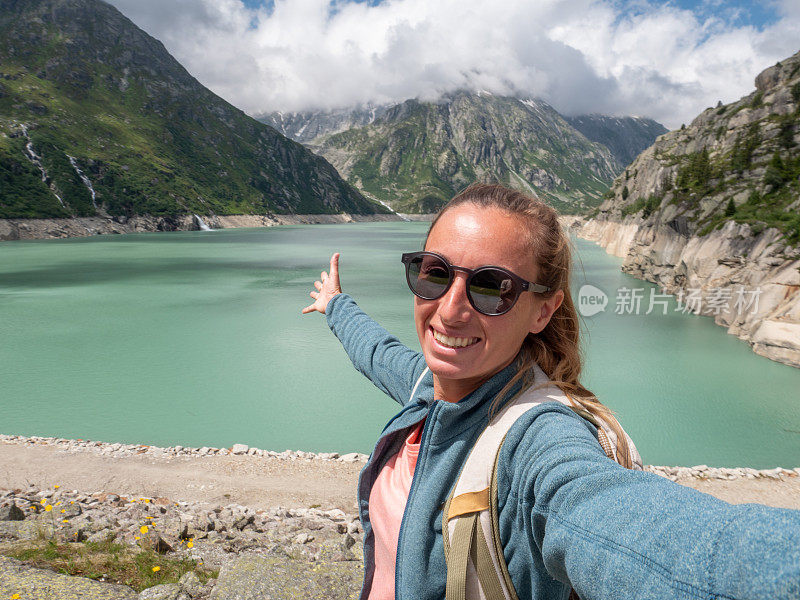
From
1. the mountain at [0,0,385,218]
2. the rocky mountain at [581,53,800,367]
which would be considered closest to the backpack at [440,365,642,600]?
the rocky mountain at [581,53,800,367]

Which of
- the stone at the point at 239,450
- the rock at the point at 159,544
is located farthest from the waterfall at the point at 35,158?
the rock at the point at 159,544

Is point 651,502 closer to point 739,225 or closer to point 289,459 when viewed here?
point 289,459

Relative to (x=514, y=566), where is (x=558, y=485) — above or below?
above

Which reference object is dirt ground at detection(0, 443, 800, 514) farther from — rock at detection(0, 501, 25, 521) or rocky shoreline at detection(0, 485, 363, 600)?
rock at detection(0, 501, 25, 521)

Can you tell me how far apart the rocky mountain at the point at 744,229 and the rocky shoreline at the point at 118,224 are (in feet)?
311

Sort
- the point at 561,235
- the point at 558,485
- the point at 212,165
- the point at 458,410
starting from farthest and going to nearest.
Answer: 1. the point at 212,165
2. the point at 561,235
3. the point at 458,410
4. the point at 558,485

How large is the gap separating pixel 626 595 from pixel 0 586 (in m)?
5.74

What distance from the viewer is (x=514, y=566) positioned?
1.68m

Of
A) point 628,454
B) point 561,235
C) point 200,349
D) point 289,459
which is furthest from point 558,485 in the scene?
point 200,349

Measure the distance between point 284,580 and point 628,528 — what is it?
4.52 meters

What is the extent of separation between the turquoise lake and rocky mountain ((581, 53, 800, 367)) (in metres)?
1.85

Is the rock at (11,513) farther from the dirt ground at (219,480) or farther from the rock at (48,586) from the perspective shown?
the dirt ground at (219,480)

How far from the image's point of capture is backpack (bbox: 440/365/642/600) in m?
1.67

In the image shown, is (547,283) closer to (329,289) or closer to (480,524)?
(480,524)
